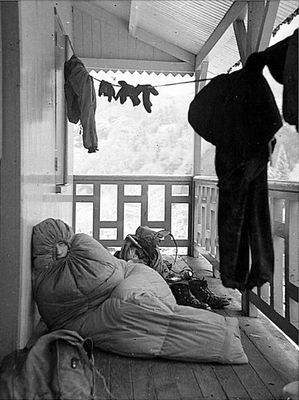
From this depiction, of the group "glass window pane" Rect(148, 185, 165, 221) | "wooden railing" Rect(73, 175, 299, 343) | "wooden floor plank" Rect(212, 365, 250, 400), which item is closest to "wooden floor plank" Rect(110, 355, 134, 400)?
"wooden floor plank" Rect(212, 365, 250, 400)

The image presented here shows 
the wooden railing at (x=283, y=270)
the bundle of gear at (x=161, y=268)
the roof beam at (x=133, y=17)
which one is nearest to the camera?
the wooden railing at (x=283, y=270)

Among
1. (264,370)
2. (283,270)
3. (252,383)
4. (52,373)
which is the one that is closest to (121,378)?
(52,373)

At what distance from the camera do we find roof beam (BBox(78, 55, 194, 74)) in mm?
6961

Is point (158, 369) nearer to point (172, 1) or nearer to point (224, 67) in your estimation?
point (172, 1)

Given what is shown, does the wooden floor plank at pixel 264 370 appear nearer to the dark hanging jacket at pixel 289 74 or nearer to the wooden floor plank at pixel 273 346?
the wooden floor plank at pixel 273 346

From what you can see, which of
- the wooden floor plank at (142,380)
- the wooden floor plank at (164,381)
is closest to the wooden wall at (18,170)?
the wooden floor plank at (142,380)

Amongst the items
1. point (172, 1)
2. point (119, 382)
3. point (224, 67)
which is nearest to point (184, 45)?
point (224, 67)

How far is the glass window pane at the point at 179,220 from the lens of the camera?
7191 millimetres

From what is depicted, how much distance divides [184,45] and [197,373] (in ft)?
16.0

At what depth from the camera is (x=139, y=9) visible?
240 inches

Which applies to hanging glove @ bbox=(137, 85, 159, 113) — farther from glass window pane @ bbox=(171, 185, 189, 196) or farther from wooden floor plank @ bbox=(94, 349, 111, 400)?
wooden floor plank @ bbox=(94, 349, 111, 400)

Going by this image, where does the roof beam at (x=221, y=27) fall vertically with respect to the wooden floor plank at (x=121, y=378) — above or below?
above

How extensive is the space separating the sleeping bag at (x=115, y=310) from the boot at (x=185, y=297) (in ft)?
1.87

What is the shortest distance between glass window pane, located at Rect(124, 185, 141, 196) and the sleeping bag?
3778mm
